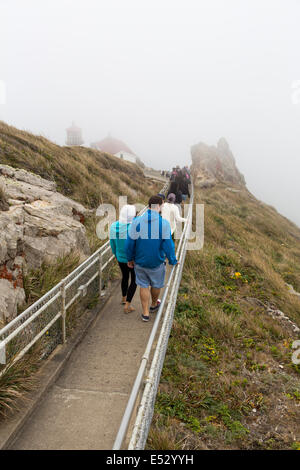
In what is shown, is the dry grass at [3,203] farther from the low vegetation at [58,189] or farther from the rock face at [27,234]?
the rock face at [27,234]

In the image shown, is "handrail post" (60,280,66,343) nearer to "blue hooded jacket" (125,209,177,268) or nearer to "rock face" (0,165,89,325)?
"rock face" (0,165,89,325)

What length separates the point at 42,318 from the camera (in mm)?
4176

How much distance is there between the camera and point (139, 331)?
5.16 meters

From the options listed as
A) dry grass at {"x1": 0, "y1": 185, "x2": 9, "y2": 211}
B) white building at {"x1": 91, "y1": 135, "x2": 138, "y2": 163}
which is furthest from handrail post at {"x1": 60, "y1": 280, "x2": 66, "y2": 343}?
white building at {"x1": 91, "y1": 135, "x2": 138, "y2": 163}

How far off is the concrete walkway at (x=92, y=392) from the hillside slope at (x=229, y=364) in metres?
0.79

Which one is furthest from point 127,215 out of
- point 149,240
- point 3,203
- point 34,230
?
point 3,203

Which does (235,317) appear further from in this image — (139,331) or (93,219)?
(93,219)

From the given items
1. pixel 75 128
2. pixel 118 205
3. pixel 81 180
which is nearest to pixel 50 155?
pixel 81 180

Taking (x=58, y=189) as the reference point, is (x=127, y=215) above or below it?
below

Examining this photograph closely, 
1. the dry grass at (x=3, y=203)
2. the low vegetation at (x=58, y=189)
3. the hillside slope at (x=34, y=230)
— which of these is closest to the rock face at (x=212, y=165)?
the low vegetation at (x=58, y=189)

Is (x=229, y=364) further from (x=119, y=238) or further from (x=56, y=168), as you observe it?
(x=56, y=168)

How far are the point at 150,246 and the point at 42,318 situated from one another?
1.79 m

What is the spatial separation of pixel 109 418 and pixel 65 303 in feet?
6.32

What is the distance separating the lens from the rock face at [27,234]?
4.58 m
